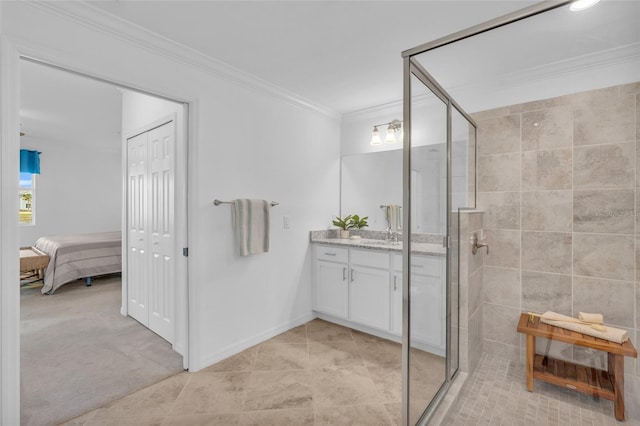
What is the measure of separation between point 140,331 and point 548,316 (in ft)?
11.3

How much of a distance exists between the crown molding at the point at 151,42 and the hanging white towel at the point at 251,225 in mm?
1038

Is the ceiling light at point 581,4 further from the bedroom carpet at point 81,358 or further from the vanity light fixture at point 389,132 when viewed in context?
the bedroom carpet at point 81,358

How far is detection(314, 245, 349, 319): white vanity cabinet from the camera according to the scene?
3236 mm

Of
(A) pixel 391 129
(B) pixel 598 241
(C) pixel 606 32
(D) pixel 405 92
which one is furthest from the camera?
(A) pixel 391 129

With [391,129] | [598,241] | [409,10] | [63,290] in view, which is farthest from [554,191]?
[63,290]

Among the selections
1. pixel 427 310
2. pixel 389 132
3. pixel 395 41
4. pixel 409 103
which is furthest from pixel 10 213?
pixel 389 132

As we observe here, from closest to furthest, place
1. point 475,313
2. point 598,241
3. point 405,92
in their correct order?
point 598,241 → point 405,92 → point 475,313

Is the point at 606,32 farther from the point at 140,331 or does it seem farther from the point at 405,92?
the point at 140,331

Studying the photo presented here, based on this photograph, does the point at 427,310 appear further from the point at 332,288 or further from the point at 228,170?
the point at 228,170

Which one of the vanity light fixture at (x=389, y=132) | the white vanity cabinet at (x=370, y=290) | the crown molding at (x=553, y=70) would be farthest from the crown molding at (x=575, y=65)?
the vanity light fixture at (x=389, y=132)

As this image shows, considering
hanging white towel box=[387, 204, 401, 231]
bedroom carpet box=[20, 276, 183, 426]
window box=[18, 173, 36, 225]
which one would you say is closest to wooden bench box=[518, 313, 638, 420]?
hanging white towel box=[387, 204, 401, 231]

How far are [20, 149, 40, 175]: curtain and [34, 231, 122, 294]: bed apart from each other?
1.48 m

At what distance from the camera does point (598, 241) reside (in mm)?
1514

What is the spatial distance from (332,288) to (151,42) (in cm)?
261
